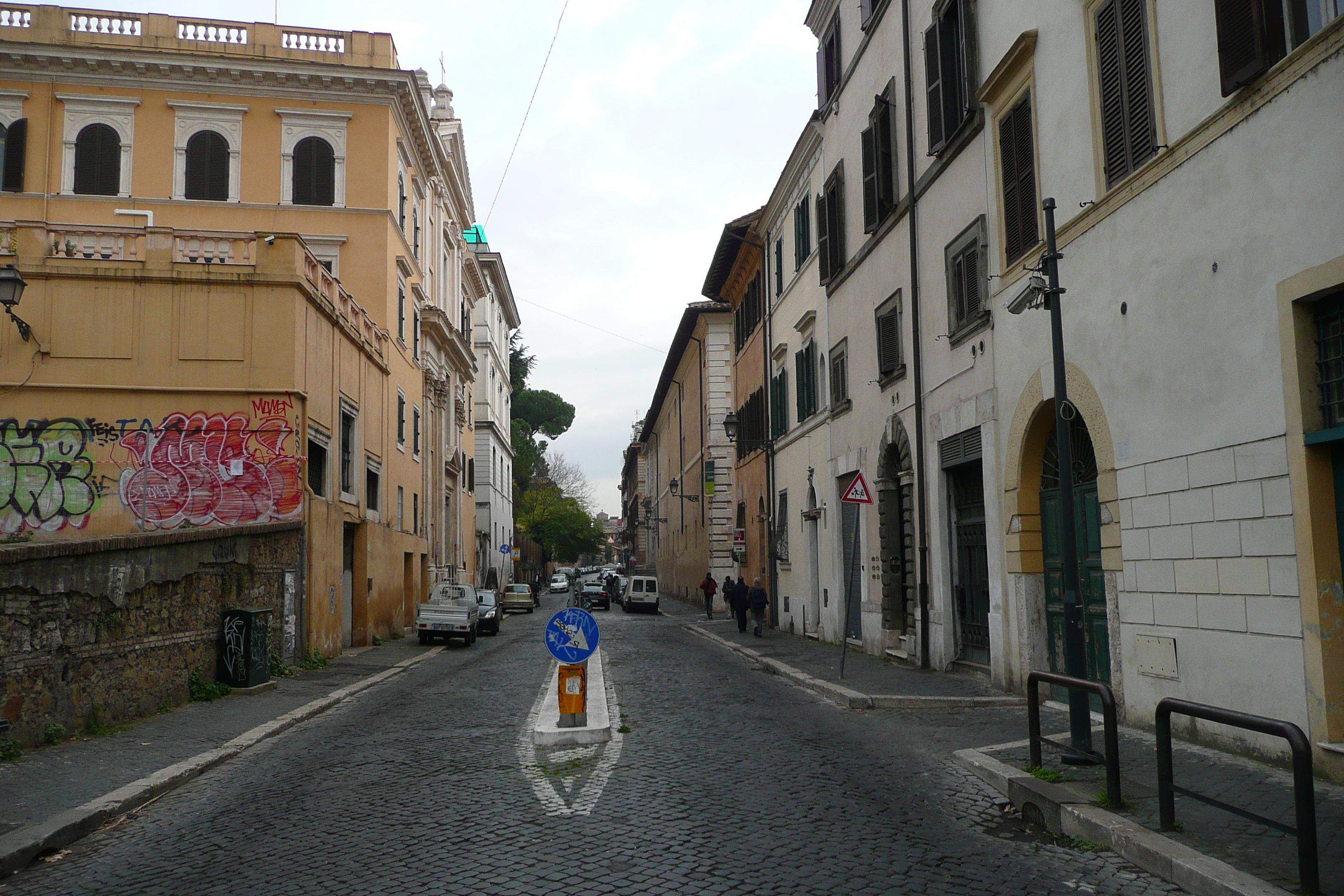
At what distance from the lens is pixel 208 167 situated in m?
29.7

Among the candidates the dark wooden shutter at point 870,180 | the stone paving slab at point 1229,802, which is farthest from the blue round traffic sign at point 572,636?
the dark wooden shutter at point 870,180

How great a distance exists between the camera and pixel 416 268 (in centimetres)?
3534

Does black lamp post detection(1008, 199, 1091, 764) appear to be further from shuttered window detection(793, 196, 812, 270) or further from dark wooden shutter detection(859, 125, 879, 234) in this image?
shuttered window detection(793, 196, 812, 270)

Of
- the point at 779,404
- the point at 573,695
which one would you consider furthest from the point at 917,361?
the point at 779,404

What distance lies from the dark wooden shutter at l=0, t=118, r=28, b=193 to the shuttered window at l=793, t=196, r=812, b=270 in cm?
2074

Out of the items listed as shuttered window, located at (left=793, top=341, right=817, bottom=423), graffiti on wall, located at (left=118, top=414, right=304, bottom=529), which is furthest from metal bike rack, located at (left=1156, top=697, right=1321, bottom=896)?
shuttered window, located at (left=793, top=341, right=817, bottom=423)

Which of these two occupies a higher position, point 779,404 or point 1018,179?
point 1018,179

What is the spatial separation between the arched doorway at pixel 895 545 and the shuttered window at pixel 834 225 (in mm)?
5047

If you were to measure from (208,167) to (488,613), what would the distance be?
1469 centimetres

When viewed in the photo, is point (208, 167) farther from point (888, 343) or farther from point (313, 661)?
point (888, 343)

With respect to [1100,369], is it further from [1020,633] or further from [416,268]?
[416,268]

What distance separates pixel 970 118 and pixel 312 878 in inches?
503

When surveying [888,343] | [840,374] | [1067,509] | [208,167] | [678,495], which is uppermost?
[208,167]

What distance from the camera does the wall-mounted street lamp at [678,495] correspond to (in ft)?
164
